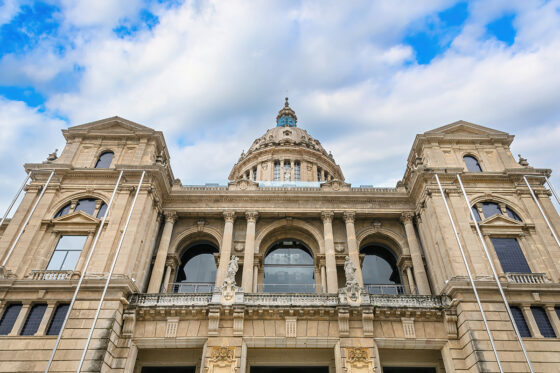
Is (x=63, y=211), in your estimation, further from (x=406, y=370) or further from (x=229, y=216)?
(x=406, y=370)

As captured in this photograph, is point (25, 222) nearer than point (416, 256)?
Yes

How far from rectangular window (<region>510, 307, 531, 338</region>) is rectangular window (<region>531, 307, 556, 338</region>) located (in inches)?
26.5

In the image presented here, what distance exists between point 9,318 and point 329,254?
18.3 m

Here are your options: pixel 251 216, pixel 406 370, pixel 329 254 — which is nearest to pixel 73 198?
pixel 251 216

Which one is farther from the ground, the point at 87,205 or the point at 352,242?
the point at 87,205

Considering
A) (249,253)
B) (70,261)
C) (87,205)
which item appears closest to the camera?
(70,261)

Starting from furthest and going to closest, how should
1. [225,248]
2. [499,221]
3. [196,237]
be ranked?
1. [196,237]
2. [225,248]
3. [499,221]

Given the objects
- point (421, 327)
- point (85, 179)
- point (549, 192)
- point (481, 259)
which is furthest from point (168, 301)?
point (549, 192)

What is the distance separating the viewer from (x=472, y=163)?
27094mm

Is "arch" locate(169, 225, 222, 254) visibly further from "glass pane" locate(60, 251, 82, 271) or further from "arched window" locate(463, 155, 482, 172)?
"arched window" locate(463, 155, 482, 172)

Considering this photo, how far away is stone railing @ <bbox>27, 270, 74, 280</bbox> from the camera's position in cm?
2073

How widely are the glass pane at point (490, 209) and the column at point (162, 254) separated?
21244 mm

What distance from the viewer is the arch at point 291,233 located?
2672cm

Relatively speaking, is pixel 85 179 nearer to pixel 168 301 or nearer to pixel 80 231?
pixel 80 231
